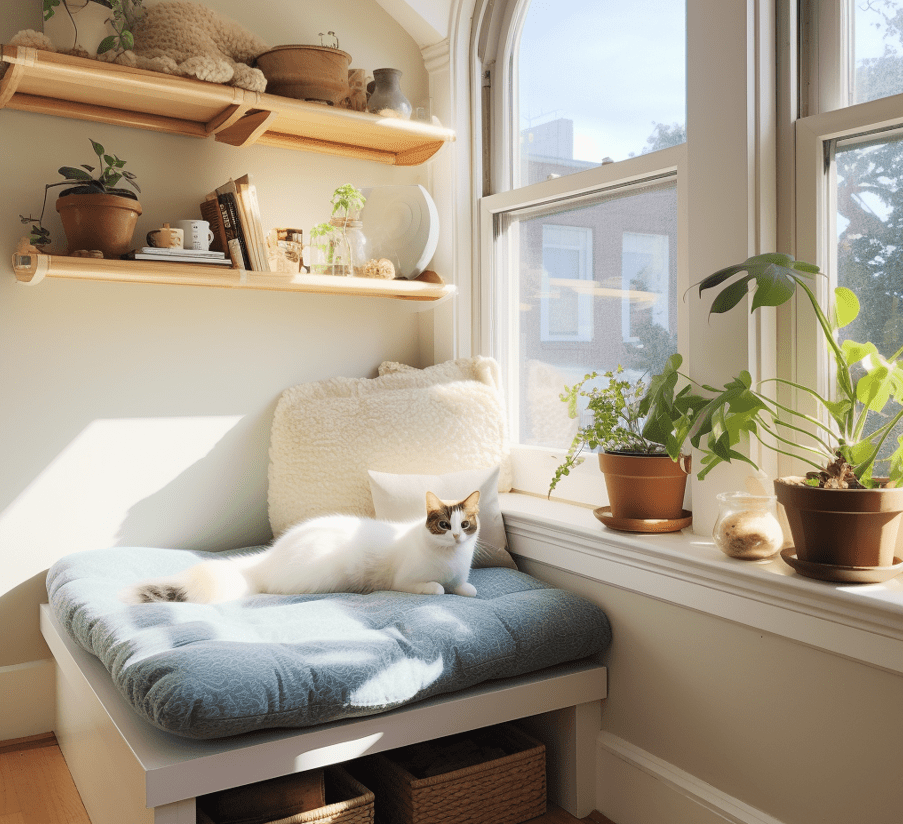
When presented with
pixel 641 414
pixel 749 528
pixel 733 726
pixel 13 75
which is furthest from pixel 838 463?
pixel 13 75

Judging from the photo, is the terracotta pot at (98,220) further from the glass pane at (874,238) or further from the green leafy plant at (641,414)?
the glass pane at (874,238)

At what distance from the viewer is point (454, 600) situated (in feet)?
6.05

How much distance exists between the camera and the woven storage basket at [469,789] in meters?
1.67

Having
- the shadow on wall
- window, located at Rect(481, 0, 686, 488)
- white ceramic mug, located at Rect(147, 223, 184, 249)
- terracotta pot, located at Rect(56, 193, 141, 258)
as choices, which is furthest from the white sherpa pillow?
terracotta pot, located at Rect(56, 193, 141, 258)

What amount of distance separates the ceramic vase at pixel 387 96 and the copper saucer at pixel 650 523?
1.36m

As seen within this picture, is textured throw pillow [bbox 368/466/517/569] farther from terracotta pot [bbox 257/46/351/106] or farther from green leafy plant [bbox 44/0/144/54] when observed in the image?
green leafy plant [bbox 44/0/144/54]

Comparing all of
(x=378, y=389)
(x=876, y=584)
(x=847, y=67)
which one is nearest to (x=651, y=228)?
(x=847, y=67)

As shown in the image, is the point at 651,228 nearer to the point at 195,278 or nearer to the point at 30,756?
the point at 195,278

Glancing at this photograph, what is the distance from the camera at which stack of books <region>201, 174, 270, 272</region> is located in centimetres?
213

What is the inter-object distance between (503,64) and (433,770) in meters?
2.11

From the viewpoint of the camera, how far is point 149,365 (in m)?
2.28

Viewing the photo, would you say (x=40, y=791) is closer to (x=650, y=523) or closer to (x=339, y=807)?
(x=339, y=807)

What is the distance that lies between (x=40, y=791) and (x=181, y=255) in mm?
1351

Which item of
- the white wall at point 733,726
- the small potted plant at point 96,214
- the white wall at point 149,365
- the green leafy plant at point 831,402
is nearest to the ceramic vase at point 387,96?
Result: the white wall at point 149,365
